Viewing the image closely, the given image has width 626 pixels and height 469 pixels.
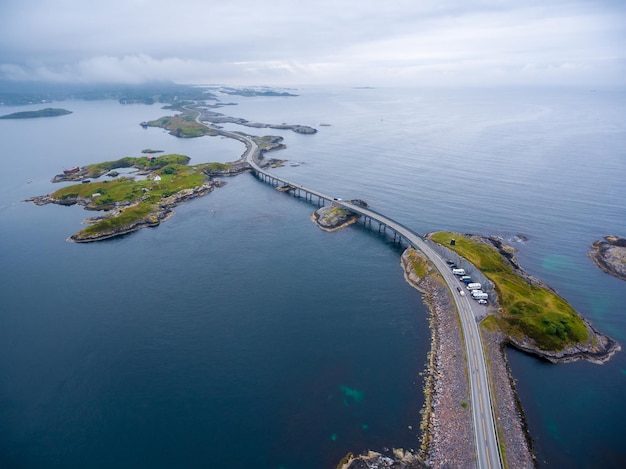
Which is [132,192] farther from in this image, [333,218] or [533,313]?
[533,313]

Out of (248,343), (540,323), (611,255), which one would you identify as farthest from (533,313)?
(248,343)

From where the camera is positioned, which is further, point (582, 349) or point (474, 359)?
point (582, 349)

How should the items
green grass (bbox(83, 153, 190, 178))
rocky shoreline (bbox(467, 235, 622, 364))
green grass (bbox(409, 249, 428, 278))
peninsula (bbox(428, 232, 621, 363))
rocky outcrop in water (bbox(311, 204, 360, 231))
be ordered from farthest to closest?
1. green grass (bbox(83, 153, 190, 178))
2. rocky outcrop in water (bbox(311, 204, 360, 231))
3. green grass (bbox(409, 249, 428, 278))
4. peninsula (bbox(428, 232, 621, 363))
5. rocky shoreline (bbox(467, 235, 622, 364))

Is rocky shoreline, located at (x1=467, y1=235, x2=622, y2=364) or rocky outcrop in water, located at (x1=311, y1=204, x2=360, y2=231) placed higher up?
rocky outcrop in water, located at (x1=311, y1=204, x2=360, y2=231)

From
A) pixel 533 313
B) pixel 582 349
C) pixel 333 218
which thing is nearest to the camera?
pixel 582 349

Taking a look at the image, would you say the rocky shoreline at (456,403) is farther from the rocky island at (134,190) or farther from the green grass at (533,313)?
the rocky island at (134,190)

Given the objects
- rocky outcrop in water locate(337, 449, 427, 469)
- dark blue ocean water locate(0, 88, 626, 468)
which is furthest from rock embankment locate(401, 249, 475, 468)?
dark blue ocean water locate(0, 88, 626, 468)

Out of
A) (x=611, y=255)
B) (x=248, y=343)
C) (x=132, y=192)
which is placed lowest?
(x=248, y=343)

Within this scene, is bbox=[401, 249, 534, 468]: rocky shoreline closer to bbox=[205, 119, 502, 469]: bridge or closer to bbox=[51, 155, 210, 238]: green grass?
bbox=[205, 119, 502, 469]: bridge

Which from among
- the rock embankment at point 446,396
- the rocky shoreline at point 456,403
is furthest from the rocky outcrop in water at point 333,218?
the rocky shoreline at point 456,403
